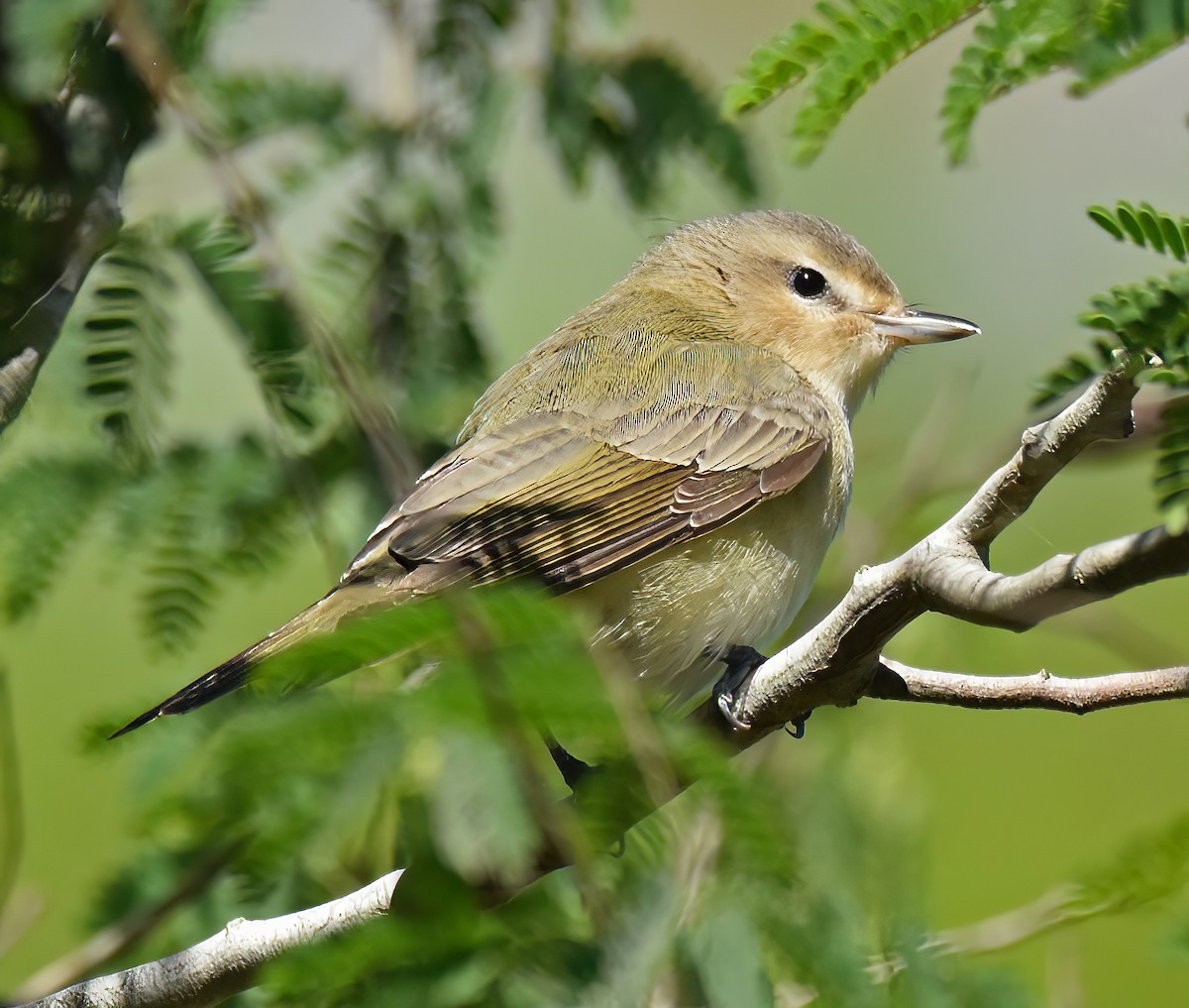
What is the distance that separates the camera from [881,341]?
3207 millimetres

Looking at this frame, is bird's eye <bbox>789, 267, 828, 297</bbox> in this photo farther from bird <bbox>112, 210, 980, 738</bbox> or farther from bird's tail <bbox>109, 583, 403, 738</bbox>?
bird's tail <bbox>109, 583, 403, 738</bbox>

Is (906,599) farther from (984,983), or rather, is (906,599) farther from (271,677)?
(271,677)

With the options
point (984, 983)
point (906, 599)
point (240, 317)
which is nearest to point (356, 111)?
point (240, 317)

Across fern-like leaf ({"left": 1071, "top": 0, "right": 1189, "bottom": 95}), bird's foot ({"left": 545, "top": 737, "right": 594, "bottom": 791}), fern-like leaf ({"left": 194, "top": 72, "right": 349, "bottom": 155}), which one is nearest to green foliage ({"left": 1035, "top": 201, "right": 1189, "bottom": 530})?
fern-like leaf ({"left": 1071, "top": 0, "right": 1189, "bottom": 95})

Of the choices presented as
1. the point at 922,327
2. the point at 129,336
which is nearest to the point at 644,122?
the point at 922,327

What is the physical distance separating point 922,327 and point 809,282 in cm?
33

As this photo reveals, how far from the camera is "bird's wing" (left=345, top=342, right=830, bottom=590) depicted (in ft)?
8.14

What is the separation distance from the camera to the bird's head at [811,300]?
3215 millimetres

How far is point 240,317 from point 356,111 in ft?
2.47

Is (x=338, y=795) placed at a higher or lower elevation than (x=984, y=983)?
higher

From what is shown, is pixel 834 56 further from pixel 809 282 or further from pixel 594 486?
pixel 809 282

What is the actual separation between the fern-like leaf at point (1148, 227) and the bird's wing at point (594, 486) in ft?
4.03

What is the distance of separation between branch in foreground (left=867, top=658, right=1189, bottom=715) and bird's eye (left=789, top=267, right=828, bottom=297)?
154cm

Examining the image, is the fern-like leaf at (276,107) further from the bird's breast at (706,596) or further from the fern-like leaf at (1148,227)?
the fern-like leaf at (1148,227)
